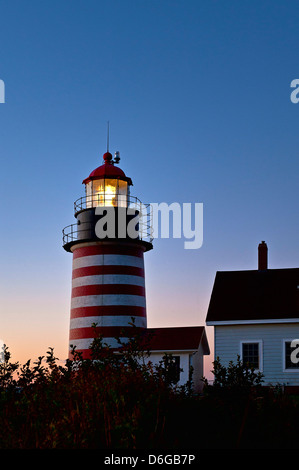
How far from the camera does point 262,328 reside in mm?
26281

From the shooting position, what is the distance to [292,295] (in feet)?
89.6

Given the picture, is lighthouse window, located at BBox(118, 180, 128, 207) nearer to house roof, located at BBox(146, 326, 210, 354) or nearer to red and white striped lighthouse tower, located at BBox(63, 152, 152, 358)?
red and white striped lighthouse tower, located at BBox(63, 152, 152, 358)

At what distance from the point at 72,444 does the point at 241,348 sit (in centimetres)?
1828

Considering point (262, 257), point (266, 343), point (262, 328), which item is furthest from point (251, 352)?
point (262, 257)

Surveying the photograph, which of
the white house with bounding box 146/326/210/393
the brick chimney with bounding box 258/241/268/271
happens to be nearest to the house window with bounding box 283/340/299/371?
the brick chimney with bounding box 258/241/268/271

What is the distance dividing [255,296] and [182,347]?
405 centimetres

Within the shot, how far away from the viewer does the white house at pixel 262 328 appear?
84.1 feet

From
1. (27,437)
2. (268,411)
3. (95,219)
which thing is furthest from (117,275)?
(27,437)

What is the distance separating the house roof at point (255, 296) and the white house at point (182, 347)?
2712mm

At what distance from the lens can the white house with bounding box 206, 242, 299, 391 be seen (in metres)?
25.6

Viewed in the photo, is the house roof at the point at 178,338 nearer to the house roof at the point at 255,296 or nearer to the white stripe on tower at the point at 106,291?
the white stripe on tower at the point at 106,291

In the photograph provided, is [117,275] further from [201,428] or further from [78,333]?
[201,428]

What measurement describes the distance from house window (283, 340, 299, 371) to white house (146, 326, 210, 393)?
462cm
